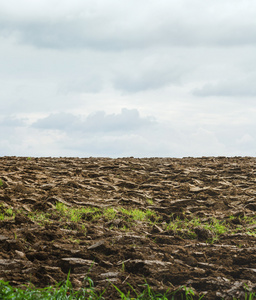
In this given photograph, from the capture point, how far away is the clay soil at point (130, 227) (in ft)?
13.1

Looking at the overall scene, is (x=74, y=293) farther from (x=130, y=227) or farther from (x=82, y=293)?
(x=130, y=227)

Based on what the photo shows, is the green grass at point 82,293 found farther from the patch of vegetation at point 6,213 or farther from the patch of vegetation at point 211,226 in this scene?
the patch of vegetation at point 6,213

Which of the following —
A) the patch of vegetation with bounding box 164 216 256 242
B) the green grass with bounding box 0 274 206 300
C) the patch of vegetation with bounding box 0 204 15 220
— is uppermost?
the patch of vegetation with bounding box 164 216 256 242

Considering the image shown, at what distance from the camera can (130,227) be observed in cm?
559

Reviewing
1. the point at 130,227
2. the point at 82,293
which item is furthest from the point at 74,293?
the point at 130,227

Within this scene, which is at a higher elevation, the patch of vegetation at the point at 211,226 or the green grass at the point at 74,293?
the patch of vegetation at the point at 211,226

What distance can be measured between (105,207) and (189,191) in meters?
1.84

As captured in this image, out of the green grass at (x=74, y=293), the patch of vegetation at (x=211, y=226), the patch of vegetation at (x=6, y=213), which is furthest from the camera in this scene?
the patch of vegetation at (x=6, y=213)

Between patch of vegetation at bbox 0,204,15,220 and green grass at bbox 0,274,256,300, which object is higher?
patch of vegetation at bbox 0,204,15,220

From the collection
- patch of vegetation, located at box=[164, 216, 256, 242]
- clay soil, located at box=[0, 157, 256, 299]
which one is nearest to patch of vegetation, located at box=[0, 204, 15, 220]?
clay soil, located at box=[0, 157, 256, 299]

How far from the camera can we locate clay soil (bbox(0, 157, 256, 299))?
3.99m

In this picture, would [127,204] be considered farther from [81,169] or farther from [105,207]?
[81,169]

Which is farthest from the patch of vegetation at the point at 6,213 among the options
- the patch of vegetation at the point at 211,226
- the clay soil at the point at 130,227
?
the patch of vegetation at the point at 211,226

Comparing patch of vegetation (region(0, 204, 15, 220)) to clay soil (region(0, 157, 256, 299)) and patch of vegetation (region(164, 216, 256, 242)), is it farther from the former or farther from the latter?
patch of vegetation (region(164, 216, 256, 242))
